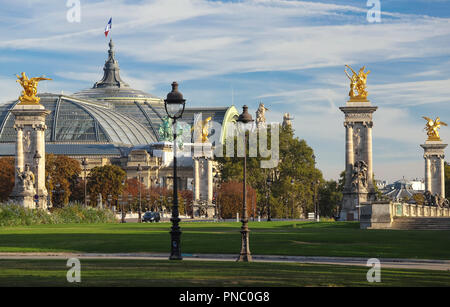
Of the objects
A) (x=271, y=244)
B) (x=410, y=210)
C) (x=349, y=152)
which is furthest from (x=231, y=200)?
(x=271, y=244)

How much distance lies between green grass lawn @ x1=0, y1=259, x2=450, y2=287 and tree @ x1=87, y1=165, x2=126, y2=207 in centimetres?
12257

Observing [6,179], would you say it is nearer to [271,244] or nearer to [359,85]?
[359,85]

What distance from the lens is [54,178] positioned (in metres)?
Answer: 148

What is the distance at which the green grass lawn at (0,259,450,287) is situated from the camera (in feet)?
73.9

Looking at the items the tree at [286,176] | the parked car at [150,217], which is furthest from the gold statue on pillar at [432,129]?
the parked car at [150,217]

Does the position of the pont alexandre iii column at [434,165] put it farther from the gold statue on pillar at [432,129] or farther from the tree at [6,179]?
the tree at [6,179]

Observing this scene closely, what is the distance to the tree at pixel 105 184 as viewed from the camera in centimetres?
15212

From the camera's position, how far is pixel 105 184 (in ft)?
500

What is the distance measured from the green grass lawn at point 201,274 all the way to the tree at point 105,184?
12257 cm

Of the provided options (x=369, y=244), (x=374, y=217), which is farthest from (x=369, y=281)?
(x=374, y=217)

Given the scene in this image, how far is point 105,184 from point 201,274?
422 feet

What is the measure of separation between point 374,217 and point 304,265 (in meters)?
34.0

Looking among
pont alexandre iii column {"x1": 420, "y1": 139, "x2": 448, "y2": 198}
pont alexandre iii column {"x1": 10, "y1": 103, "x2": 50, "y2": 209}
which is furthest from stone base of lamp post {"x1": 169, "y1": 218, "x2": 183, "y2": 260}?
pont alexandre iii column {"x1": 420, "y1": 139, "x2": 448, "y2": 198}
